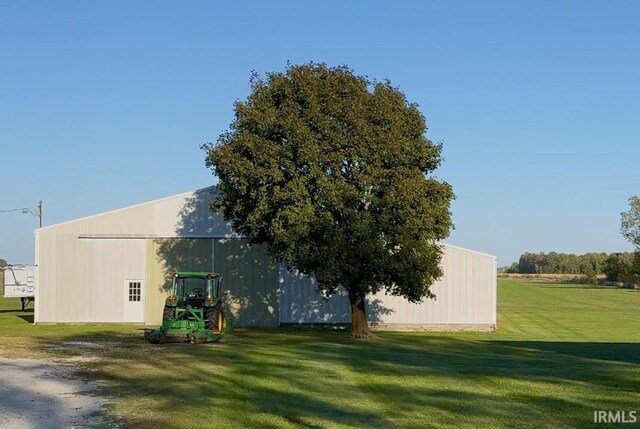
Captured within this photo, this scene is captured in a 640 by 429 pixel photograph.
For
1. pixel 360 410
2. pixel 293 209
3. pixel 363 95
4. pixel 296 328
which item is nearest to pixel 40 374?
pixel 360 410

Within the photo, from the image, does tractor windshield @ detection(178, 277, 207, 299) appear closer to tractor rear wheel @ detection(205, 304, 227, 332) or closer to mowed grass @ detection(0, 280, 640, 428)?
tractor rear wheel @ detection(205, 304, 227, 332)

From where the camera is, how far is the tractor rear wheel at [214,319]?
2897 centimetres

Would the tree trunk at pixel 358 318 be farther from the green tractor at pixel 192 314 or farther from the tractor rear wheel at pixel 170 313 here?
the tractor rear wheel at pixel 170 313

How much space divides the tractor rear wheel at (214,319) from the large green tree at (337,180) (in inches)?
137

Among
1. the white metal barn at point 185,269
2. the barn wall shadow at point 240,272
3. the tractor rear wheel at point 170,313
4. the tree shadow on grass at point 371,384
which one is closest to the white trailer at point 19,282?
the white metal barn at point 185,269

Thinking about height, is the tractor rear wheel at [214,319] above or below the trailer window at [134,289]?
below

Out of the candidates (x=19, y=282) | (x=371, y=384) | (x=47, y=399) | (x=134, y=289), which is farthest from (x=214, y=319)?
(x=19, y=282)

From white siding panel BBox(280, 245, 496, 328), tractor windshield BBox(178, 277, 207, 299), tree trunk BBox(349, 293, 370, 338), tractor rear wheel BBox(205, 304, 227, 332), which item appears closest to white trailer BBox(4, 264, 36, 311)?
white siding panel BBox(280, 245, 496, 328)

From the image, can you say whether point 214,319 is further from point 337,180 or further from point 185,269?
point 185,269

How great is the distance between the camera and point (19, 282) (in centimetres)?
5088

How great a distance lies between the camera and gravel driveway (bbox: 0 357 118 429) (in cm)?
1285

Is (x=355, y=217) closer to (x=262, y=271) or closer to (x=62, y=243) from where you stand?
(x=262, y=271)

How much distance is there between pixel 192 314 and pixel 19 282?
26.3 metres

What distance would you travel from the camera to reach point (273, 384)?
55.6 ft
